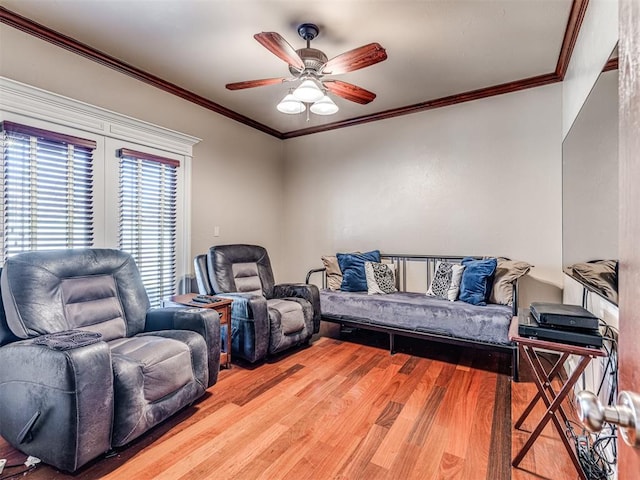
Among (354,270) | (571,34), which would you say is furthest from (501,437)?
(571,34)

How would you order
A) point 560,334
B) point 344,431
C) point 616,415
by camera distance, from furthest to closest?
point 344,431 < point 560,334 < point 616,415

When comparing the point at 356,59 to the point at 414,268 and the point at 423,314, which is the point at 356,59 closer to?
the point at 423,314

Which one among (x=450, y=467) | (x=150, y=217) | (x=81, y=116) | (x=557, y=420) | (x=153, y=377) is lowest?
(x=450, y=467)

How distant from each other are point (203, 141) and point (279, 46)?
6.68ft

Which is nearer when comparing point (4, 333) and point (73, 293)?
point (4, 333)

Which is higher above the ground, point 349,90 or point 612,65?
point 349,90

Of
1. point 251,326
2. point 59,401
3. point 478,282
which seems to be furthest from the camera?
point 478,282

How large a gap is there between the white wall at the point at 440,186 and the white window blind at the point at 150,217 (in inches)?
73.7

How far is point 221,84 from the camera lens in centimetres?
341

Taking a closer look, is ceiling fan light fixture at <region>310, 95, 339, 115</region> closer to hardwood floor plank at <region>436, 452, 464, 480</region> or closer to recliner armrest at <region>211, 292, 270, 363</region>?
recliner armrest at <region>211, 292, 270, 363</region>

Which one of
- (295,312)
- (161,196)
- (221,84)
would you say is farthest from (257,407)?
(221,84)

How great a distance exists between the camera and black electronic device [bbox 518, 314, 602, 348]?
159 cm

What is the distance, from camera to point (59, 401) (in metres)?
1.56

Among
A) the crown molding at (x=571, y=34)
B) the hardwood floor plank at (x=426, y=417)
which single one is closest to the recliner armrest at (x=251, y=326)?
the hardwood floor plank at (x=426, y=417)
